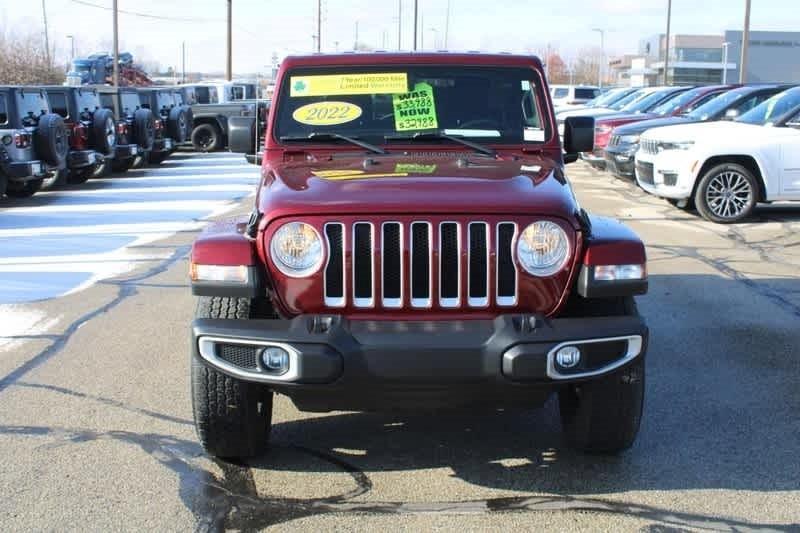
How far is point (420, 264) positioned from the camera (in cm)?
402

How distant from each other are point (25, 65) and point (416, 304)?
3649cm

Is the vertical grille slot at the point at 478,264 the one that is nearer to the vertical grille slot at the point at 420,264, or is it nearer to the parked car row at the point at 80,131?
the vertical grille slot at the point at 420,264

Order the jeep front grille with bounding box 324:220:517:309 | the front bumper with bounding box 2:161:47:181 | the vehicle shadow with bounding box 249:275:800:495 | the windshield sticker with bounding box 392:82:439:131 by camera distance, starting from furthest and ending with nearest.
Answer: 1. the front bumper with bounding box 2:161:47:181
2. the windshield sticker with bounding box 392:82:439:131
3. the vehicle shadow with bounding box 249:275:800:495
4. the jeep front grille with bounding box 324:220:517:309

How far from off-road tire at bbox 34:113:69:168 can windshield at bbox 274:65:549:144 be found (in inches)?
404

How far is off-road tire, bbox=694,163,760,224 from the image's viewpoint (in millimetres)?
12195

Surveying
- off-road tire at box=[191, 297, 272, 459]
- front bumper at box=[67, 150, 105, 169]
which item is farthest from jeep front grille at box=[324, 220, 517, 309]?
front bumper at box=[67, 150, 105, 169]

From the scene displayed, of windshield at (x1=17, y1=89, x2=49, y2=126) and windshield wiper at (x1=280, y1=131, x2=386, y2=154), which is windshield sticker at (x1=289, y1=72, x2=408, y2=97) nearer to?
windshield wiper at (x1=280, y1=131, x2=386, y2=154)

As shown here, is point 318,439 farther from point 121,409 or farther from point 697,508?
point 697,508

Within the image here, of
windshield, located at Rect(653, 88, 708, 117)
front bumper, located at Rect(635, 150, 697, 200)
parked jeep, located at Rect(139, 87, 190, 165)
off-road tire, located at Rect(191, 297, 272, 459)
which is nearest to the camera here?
off-road tire, located at Rect(191, 297, 272, 459)

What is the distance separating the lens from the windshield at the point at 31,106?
569 inches

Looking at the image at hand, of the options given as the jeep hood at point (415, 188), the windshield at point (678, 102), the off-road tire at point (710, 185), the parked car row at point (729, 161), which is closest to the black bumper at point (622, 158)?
the parked car row at point (729, 161)

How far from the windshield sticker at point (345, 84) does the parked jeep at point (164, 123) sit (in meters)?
16.3

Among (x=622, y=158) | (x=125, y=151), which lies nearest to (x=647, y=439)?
(x=622, y=158)

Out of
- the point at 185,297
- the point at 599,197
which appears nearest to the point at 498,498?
the point at 185,297
